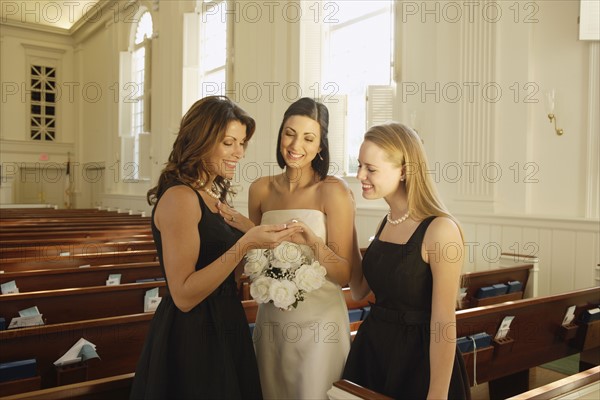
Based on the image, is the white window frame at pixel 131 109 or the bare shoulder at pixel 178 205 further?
the white window frame at pixel 131 109

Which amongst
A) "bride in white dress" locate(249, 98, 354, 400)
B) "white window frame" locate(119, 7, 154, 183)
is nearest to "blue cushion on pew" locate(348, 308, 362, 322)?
"bride in white dress" locate(249, 98, 354, 400)

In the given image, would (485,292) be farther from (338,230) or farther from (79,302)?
(79,302)

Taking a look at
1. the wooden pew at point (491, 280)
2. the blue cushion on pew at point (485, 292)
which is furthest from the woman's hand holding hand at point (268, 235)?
the blue cushion on pew at point (485, 292)

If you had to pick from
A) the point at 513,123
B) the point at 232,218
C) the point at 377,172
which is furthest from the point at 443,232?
the point at 513,123

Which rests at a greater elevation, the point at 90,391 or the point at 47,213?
the point at 47,213

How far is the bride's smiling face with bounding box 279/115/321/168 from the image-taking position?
199cm

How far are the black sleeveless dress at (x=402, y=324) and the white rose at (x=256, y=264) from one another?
1.18 ft

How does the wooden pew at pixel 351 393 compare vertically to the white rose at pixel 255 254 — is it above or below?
below

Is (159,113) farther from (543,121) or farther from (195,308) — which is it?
(195,308)

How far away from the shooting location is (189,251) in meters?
1.71

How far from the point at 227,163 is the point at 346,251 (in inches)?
21.2

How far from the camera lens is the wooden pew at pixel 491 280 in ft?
12.7

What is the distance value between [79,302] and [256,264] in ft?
5.95

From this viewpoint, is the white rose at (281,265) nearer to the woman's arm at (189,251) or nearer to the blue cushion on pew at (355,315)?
the woman's arm at (189,251)
